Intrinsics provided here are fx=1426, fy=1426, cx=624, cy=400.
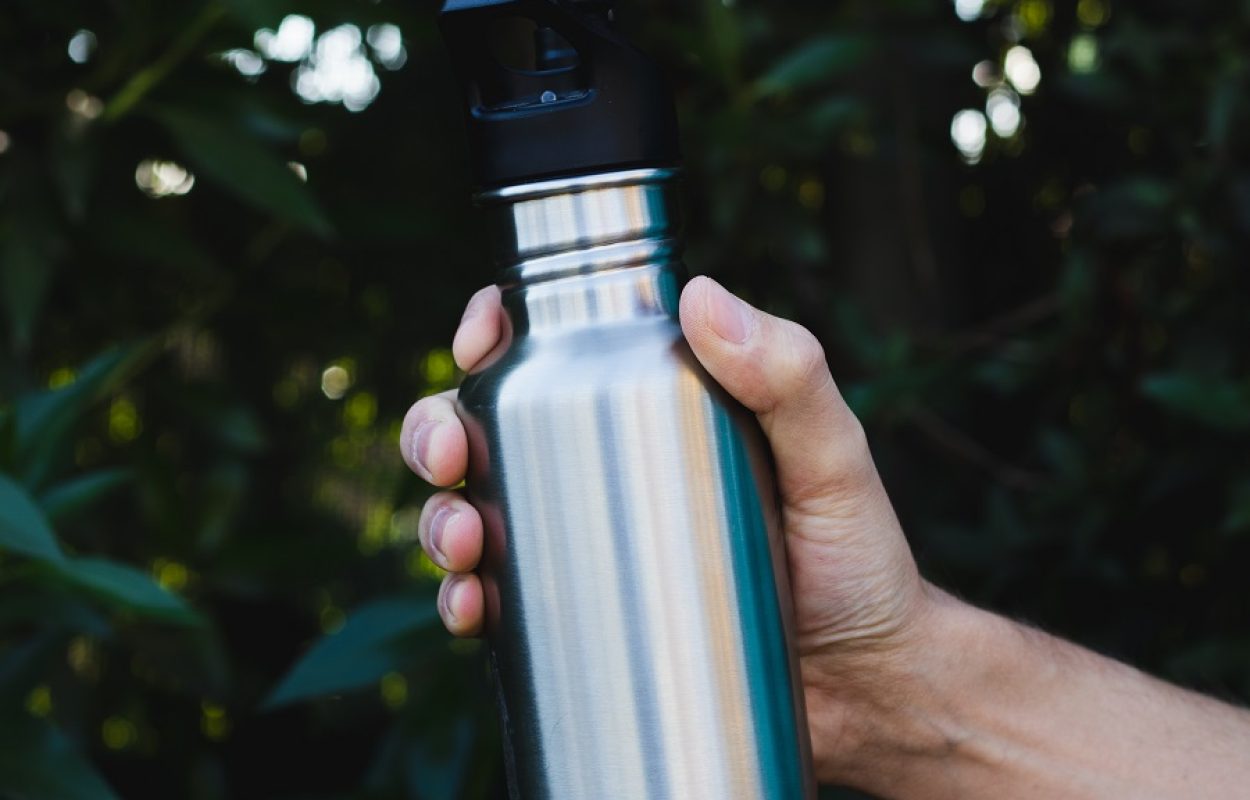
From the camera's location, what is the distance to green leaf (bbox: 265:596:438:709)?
1215mm

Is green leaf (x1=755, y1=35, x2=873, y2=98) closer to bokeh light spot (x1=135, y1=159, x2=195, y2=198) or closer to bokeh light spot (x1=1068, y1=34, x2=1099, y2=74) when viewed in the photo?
bokeh light spot (x1=1068, y1=34, x2=1099, y2=74)

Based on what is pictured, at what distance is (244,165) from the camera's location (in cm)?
138

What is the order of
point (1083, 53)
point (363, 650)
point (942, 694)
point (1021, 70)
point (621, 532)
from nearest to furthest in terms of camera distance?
1. point (621, 532)
2. point (942, 694)
3. point (363, 650)
4. point (1083, 53)
5. point (1021, 70)

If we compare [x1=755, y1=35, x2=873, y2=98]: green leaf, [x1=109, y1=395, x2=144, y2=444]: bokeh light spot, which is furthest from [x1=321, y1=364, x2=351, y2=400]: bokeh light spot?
[x1=755, y1=35, x2=873, y2=98]: green leaf

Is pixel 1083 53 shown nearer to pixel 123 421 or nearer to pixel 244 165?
pixel 244 165

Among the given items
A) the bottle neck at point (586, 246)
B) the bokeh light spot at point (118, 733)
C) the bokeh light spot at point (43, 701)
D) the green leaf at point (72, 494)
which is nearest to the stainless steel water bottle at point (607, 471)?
the bottle neck at point (586, 246)

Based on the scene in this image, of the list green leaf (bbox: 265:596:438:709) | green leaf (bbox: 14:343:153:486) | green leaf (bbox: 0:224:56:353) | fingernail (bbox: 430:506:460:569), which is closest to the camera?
fingernail (bbox: 430:506:460:569)

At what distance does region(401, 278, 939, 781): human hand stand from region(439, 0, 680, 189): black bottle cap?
0.09 metres

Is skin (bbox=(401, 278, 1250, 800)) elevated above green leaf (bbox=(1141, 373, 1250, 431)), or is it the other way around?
green leaf (bbox=(1141, 373, 1250, 431))

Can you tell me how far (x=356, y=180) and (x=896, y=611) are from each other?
91 cm

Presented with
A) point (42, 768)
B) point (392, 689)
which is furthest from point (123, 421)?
point (42, 768)

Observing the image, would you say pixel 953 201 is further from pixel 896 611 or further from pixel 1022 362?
pixel 896 611

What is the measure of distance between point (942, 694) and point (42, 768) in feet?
2.16

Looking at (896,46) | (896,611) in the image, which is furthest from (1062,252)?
(896,611)
